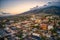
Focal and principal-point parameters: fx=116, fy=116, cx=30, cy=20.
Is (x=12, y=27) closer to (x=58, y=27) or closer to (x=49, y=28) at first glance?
(x=49, y=28)

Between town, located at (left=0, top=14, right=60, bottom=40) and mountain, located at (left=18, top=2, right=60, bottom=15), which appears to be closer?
town, located at (left=0, top=14, right=60, bottom=40)

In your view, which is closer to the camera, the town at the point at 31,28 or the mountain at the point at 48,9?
the town at the point at 31,28

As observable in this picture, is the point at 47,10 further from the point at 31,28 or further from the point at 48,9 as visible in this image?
the point at 31,28

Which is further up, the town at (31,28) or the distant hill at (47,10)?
the distant hill at (47,10)

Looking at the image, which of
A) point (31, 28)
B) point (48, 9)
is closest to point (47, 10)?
point (48, 9)

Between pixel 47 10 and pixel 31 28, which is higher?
pixel 47 10

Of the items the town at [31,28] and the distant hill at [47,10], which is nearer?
the town at [31,28]

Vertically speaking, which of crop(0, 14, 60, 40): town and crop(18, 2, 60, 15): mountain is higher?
crop(18, 2, 60, 15): mountain

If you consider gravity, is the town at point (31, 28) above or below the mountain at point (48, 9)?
below

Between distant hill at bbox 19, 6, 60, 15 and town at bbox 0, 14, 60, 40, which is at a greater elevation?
distant hill at bbox 19, 6, 60, 15

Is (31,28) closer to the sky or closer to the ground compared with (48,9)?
closer to the ground

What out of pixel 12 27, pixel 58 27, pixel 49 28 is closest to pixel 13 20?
pixel 12 27
